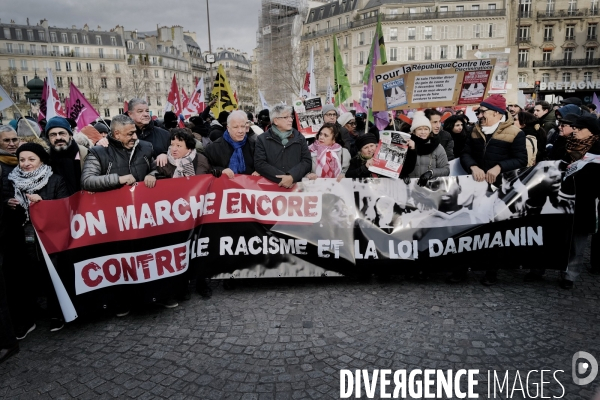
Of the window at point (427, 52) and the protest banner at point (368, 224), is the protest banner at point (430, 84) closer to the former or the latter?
the protest banner at point (368, 224)

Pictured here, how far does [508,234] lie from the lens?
188 inches

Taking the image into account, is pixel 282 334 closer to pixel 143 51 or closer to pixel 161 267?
pixel 161 267

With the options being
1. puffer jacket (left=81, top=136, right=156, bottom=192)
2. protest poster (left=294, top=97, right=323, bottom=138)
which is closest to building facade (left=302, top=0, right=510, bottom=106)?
protest poster (left=294, top=97, right=323, bottom=138)

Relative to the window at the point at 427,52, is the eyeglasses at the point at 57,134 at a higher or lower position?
lower

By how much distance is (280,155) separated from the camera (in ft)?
16.6

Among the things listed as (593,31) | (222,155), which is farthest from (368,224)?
(593,31)

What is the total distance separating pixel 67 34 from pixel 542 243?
9876cm

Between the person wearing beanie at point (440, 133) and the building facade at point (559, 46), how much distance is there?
53144 mm

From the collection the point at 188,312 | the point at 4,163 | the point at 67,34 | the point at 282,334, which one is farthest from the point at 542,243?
the point at 67,34

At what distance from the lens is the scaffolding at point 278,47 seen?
171ft

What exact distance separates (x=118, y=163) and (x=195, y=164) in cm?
84

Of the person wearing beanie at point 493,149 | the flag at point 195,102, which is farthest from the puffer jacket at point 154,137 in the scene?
the flag at point 195,102

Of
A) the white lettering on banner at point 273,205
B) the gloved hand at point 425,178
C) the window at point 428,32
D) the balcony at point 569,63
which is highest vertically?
the window at point 428,32

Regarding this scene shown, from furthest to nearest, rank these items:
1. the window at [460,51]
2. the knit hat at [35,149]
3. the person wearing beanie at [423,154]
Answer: the window at [460,51] < the person wearing beanie at [423,154] < the knit hat at [35,149]
